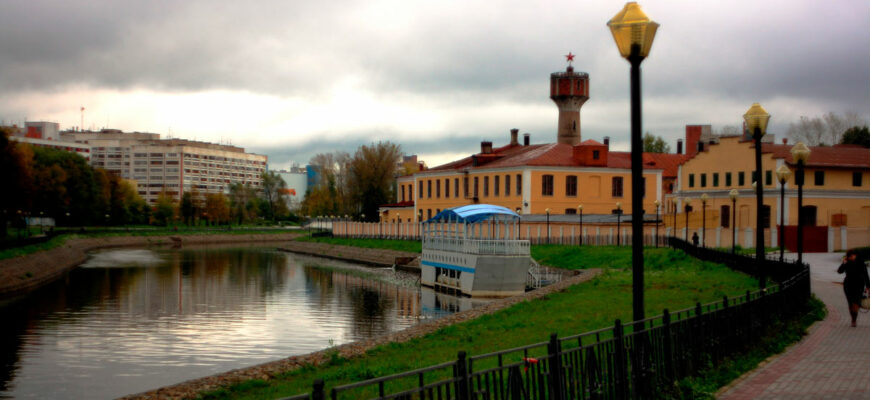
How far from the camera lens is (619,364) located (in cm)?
1002

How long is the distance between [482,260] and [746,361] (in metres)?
28.0

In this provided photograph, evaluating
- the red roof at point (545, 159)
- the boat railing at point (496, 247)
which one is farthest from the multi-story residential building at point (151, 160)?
the boat railing at point (496, 247)

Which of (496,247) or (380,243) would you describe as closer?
(496,247)

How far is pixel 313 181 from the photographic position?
198750 millimetres

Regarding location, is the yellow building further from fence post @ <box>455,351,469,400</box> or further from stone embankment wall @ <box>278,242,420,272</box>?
fence post @ <box>455,351,469,400</box>

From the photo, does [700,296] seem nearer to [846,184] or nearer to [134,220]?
[846,184]

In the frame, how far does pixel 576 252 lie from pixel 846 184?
1846cm

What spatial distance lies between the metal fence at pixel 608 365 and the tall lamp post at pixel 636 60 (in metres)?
0.81

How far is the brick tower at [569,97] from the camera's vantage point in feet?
257

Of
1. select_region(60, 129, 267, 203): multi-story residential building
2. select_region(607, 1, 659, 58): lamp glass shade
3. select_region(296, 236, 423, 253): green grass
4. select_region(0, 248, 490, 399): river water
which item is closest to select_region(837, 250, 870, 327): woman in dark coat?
select_region(607, 1, 659, 58): lamp glass shade

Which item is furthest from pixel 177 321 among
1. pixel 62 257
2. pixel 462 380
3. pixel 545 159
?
pixel 545 159

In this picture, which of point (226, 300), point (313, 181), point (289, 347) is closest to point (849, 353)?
point (289, 347)

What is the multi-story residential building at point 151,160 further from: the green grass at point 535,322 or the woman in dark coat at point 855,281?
the woman in dark coat at point 855,281

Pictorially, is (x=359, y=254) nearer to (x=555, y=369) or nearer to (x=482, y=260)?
(x=482, y=260)
